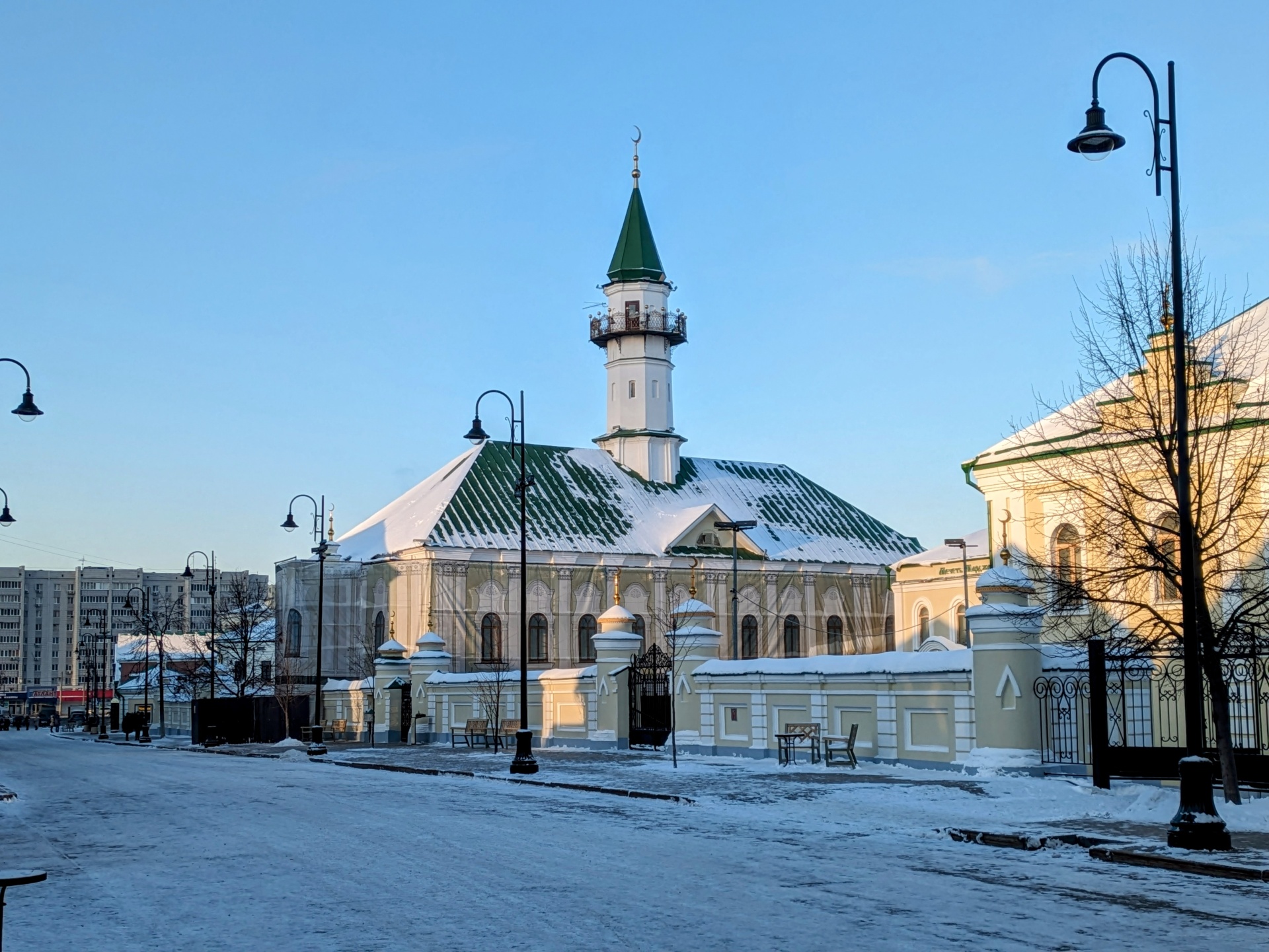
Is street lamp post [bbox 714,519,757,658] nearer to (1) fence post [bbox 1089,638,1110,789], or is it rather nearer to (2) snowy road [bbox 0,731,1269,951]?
(1) fence post [bbox 1089,638,1110,789]

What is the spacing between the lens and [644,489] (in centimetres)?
7506

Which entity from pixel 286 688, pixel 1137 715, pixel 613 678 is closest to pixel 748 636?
pixel 286 688

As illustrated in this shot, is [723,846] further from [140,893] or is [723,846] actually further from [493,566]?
[493,566]

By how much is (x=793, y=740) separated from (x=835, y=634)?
1849 inches

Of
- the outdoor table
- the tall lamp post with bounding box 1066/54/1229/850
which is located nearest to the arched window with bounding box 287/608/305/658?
the tall lamp post with bounding box 1066/54/1229/850

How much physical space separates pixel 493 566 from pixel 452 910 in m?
55.1

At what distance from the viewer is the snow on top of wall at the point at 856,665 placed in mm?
26500

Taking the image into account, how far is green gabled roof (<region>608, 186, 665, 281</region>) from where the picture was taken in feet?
256

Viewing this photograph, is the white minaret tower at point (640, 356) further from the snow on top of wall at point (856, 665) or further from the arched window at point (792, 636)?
the snow on top of wall at point (856, 665)

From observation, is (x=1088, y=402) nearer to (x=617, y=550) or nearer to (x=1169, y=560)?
(x=1169, y=560)

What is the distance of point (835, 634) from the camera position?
76375mm

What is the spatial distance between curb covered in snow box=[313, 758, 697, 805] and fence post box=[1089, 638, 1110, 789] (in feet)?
19.4

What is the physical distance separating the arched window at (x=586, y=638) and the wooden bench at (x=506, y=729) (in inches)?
938

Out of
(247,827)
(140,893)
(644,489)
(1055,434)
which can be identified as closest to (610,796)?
(247,827)
